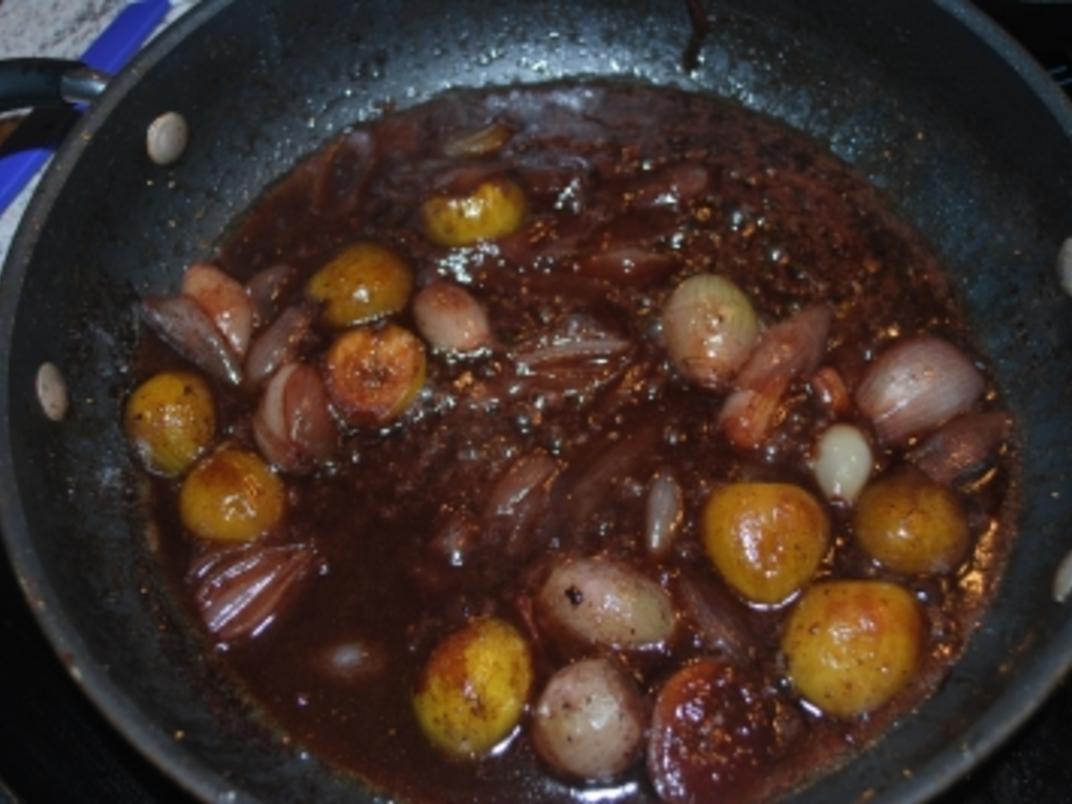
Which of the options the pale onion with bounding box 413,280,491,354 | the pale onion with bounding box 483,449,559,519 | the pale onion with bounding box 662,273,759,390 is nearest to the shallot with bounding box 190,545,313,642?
the pale onion with bounding box 483,449,559,519

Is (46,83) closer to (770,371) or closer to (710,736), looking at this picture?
(770,371)

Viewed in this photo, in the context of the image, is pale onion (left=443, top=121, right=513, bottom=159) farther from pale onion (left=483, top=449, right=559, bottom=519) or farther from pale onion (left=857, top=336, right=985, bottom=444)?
pale onion (left=857, top=336, right=985, bottom=444)

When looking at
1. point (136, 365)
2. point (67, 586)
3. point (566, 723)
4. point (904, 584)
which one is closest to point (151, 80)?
point (136, 365)

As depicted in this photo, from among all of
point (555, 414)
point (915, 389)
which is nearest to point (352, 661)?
point (555, 414)

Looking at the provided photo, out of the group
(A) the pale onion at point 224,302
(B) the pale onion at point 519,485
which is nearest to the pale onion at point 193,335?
(A) the pale onion at point 224,302

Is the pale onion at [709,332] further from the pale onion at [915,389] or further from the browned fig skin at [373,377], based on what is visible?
the browned fig skin at [373,377]
